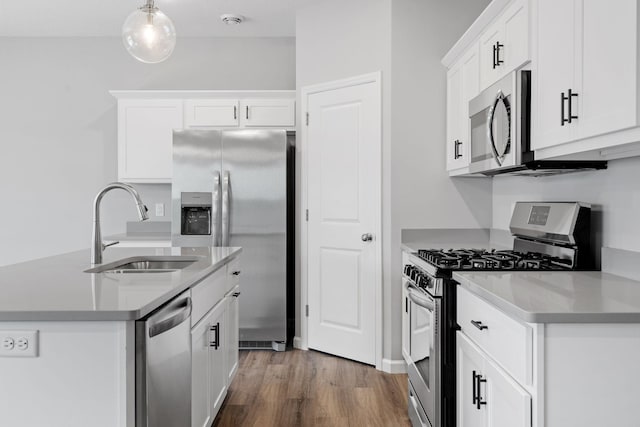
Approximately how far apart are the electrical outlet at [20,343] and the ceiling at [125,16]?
344 cm

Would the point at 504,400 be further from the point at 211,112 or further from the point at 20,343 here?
the point at 211,112

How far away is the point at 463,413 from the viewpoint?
1985 mm

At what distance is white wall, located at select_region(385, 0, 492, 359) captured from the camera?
11.9 ft

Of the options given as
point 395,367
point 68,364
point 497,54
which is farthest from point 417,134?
point 68,364

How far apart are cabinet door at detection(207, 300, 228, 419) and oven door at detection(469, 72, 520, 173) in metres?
A: 1.54

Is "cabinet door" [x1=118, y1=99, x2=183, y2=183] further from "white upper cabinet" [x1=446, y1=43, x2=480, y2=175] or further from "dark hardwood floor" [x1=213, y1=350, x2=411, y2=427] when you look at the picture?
"white upper cabinet" [x1=446, y1=43, x2=480, y2=175]

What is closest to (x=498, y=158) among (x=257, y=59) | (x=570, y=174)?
(x=570, y=174)

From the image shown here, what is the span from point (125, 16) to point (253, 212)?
6.96ft

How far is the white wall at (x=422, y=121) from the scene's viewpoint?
3.63m

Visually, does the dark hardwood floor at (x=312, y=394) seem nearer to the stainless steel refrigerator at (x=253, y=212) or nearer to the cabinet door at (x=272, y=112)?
the stainless steel refrigerator at (x=253, y=212)

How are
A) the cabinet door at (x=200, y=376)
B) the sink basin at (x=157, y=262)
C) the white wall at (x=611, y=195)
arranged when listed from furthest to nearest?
the sink basin at (x=157, y=262) < the cabinet door at (x=200, y=376) < the white wall at (x=611, y=195)

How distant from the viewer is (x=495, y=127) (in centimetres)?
241

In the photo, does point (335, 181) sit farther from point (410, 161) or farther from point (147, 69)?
point (147, 69)

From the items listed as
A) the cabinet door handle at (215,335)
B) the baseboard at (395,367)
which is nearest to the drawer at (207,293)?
the cabinet door handle at (215,335)
